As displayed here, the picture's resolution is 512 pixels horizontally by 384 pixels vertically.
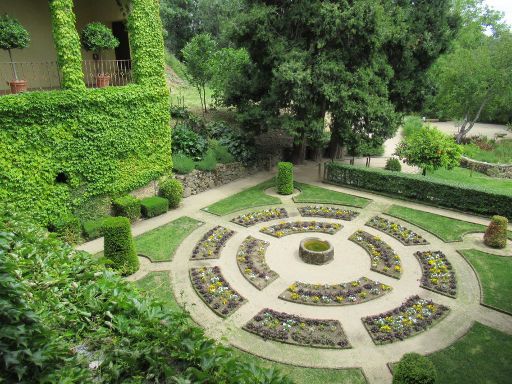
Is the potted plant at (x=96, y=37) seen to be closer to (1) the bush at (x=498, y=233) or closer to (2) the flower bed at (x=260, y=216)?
(2) the flower bed at (x=260, y=216)

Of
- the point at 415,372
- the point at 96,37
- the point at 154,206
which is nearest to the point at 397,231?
the point at 415,372

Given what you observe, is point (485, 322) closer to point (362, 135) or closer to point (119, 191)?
point (362, 135)

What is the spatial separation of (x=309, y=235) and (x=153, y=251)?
655cm

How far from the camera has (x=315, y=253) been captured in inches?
536

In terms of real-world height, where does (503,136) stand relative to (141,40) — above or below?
below

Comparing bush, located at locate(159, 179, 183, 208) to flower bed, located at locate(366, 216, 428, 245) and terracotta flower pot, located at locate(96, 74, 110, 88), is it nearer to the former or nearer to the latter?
terracotta flower pot, located at locate(96, 74, 110, 88)

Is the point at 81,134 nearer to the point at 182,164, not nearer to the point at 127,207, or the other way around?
the point at 127,207

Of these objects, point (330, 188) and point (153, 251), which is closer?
point (153, 251)

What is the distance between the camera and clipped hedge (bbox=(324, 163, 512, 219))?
17094 millimetres

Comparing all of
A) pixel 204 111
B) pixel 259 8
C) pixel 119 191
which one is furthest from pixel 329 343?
pixel 204 111

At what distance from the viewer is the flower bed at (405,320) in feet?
33.3

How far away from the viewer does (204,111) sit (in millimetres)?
26859

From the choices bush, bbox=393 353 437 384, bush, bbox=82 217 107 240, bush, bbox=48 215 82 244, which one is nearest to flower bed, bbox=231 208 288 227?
bush, bbox=82 217 107 240

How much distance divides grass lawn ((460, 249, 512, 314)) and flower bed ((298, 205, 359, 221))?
5011 millimetres
